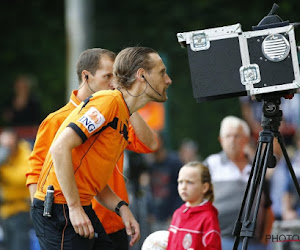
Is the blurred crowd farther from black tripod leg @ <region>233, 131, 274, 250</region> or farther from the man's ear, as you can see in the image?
the man's ear

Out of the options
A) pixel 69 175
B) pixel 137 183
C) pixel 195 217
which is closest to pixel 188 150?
pixel 137 183

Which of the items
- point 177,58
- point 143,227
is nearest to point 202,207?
point 143,227

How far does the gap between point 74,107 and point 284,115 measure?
18.2 ft

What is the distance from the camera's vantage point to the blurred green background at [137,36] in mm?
11281

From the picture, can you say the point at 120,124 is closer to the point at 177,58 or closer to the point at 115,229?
the point at 115,229

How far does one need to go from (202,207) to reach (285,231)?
74cm

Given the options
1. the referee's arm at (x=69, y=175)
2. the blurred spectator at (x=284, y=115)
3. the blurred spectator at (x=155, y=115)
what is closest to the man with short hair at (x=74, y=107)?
the referee's arm at (x=69, y=175)

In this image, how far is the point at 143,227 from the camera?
9.14 meters

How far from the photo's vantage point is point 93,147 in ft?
15.1

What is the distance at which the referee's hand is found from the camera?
14.5ft

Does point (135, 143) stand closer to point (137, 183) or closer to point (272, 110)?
point (272, 110)

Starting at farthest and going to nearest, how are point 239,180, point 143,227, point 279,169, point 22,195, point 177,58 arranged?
point 177,58 < point 22,195 < point 143,227 < point 279,169 < point 239,180

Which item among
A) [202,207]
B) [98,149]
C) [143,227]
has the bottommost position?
[143,227]

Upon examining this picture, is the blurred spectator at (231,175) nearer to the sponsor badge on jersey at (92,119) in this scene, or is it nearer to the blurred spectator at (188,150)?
the sponsor badge on jersey at (92,119)
